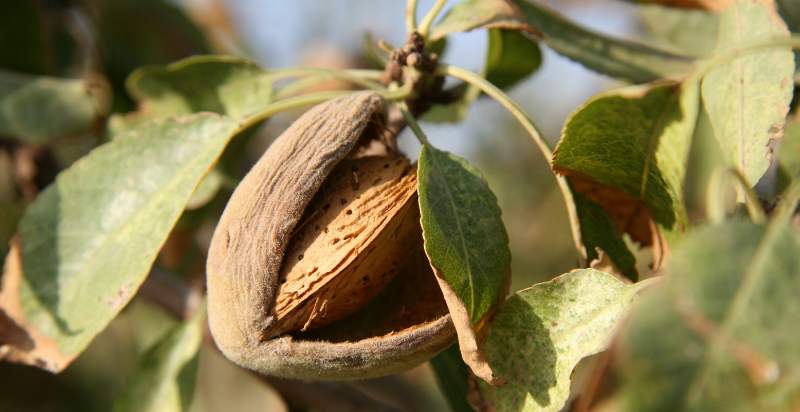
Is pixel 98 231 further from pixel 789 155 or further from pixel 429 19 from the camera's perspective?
pixel 789 155

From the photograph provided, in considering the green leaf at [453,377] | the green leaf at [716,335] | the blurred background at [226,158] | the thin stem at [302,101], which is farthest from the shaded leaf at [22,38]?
the green leaf at [716,335]

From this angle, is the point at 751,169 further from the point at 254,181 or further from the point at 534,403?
the point at 254,181

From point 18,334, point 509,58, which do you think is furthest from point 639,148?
point 18,334

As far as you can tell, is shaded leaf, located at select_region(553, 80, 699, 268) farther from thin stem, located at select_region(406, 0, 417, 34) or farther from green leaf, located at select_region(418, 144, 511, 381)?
thin stem, located at select_region(406, 0, 417, 34)

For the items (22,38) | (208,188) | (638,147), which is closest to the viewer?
(638,147)

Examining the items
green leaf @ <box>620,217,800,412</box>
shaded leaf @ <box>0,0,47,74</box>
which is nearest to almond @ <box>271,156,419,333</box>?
green leaf @ <box>620,217,800,412</box>

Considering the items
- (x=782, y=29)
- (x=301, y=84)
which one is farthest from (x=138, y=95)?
(x=782, y=29)
